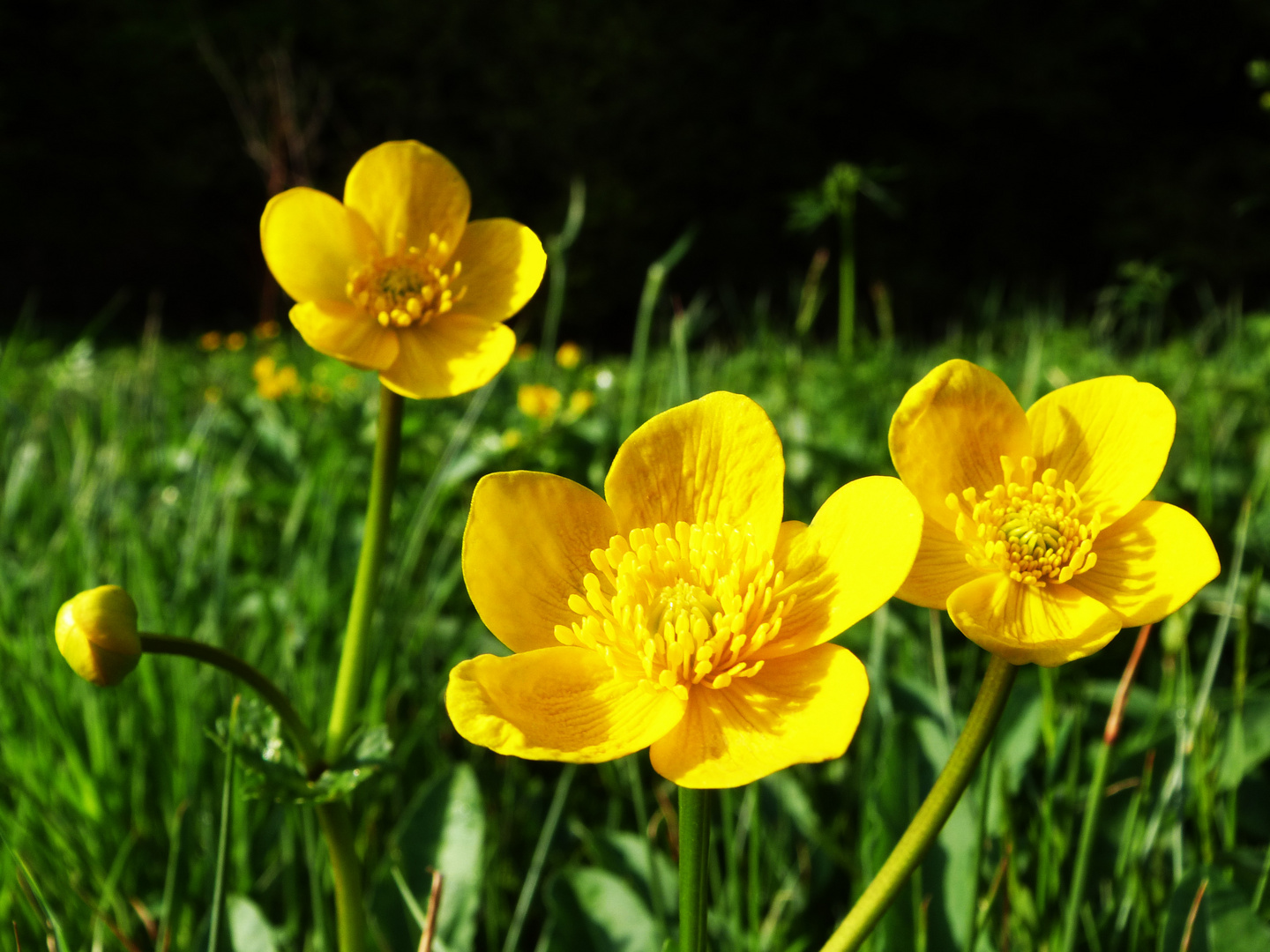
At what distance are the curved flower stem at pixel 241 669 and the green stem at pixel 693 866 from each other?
0.88 feet

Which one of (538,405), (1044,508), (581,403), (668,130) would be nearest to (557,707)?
(1044,508)

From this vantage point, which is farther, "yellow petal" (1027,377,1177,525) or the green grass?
the green grass

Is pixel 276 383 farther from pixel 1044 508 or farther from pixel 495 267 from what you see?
pixel 1044 508

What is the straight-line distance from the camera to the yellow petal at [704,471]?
23.5 inches

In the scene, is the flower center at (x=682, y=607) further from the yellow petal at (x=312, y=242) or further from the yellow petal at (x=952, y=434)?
the yellow petal at (x=312, y=242)

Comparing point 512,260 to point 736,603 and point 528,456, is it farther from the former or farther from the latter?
point 528,456

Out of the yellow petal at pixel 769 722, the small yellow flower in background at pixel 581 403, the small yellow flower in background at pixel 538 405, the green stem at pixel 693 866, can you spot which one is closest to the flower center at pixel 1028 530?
the yellow petal at pixel 769 722

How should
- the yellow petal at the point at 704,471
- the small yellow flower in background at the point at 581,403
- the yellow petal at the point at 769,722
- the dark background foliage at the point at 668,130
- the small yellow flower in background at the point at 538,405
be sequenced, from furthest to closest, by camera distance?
the dark background foliage at the point at 668,130, the small yellow flower in background at the point at 538,405, the small yellow flower in background at the point at 581,403, the yellow petal at the point at 704,471, the yellow petal at the point at 769,722

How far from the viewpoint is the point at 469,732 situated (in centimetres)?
49

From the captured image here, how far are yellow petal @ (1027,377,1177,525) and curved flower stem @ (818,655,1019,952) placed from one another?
0.50ft

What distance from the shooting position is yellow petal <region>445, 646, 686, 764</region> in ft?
1.65

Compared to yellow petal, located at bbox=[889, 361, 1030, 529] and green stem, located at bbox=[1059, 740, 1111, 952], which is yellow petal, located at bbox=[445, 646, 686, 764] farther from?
green stem, located at bbox=[1059, 740, 1111, 952]

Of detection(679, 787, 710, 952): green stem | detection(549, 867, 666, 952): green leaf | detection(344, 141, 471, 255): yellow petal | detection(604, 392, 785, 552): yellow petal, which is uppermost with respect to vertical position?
detection(344, 141, 471, 255): yellow petal

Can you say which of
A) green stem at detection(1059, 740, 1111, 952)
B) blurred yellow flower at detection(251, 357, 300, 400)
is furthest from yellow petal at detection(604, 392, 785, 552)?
blurred yellow flower at detection(251, 357, 300, 400)
